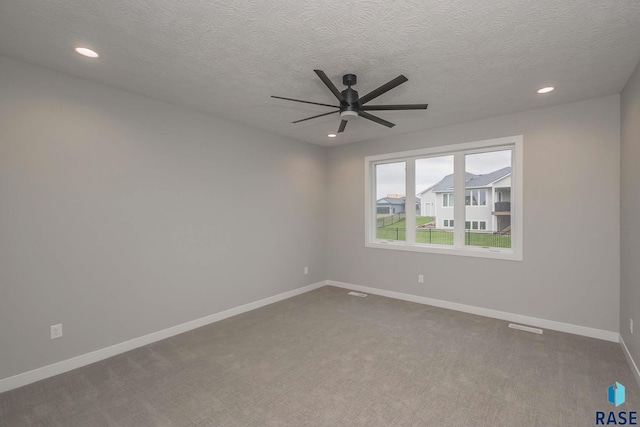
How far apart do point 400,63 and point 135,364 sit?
3.60m

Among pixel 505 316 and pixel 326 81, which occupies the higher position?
pixel 326 81

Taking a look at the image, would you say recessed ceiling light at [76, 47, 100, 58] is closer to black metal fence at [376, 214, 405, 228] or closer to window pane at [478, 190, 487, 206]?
black metal fence at [376, 214, 405, 228]

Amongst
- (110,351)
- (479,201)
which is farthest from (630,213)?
(110,351)

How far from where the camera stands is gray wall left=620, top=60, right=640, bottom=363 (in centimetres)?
255

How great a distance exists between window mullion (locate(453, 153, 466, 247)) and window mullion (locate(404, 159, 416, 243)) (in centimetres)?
63

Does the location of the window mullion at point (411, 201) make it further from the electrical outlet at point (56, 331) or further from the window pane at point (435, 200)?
the electrical outlet at point (56, 331)

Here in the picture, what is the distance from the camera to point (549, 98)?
130 inches

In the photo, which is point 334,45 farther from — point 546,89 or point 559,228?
point 559,228

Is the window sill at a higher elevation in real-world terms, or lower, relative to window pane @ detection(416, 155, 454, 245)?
lower

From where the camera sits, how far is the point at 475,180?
4270 millimetres

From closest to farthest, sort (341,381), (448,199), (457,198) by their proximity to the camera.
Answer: (341,381)
(457,198)
(448,199)

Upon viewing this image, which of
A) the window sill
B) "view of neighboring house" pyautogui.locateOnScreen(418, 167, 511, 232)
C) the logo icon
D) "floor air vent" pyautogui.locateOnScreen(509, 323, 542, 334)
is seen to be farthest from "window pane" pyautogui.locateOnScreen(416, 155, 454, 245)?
the logo icon

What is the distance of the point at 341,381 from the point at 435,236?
113 inches

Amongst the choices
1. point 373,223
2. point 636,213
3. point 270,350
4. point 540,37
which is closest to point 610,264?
point 636,213
